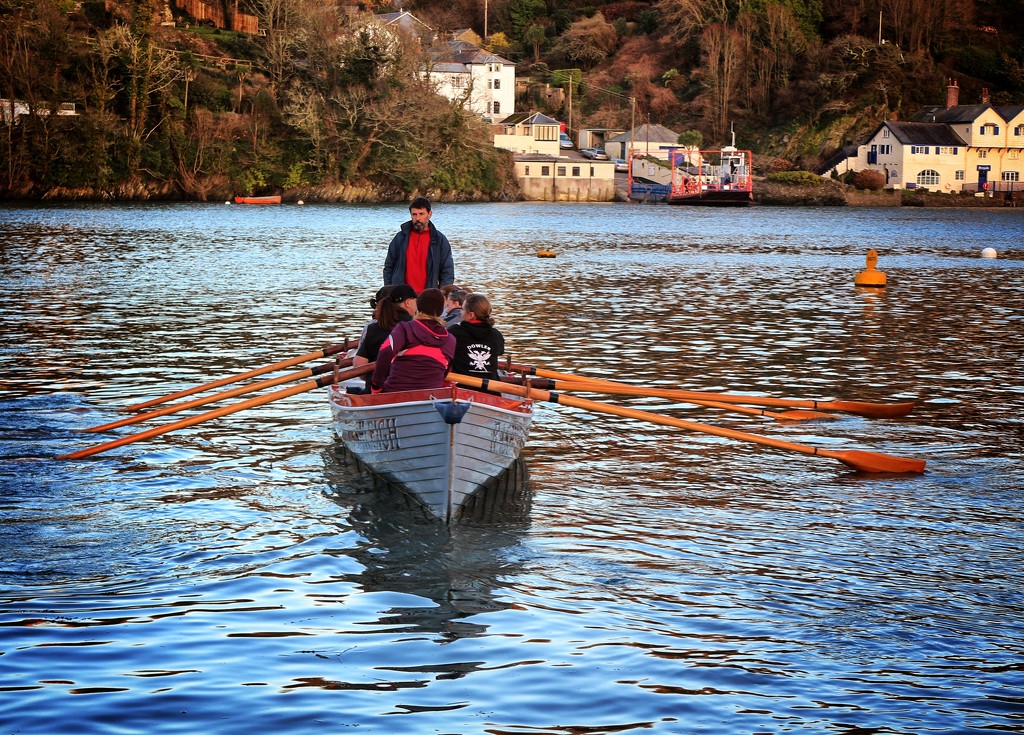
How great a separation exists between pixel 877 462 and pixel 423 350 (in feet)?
18.2

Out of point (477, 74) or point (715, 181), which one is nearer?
point (715, 181)

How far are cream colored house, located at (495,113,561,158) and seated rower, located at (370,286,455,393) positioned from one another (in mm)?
111978

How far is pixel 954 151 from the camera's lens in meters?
115

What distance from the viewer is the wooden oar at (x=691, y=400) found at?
13336 mm

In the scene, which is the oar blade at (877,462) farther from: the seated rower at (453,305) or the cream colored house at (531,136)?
the cream colored house at (531,136)

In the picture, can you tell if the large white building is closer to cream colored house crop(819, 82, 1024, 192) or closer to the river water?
cream colored house crop(819, 82, 1024, 192)

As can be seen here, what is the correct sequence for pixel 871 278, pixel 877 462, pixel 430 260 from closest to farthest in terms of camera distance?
pixel 877 462
pixel 430 260
pixel 871 278

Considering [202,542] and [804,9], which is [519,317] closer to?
[202,542]

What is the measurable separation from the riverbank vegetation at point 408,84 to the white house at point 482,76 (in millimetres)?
6763

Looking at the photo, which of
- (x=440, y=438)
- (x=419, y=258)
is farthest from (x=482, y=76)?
(x=440, y=438)

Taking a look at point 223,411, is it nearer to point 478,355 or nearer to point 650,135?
point 478,355

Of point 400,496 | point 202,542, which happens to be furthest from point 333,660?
point 400,496

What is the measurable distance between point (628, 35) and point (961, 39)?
39744 millimetres

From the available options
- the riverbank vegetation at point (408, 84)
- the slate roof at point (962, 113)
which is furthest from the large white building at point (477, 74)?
the slate roof at point (962, 113)
